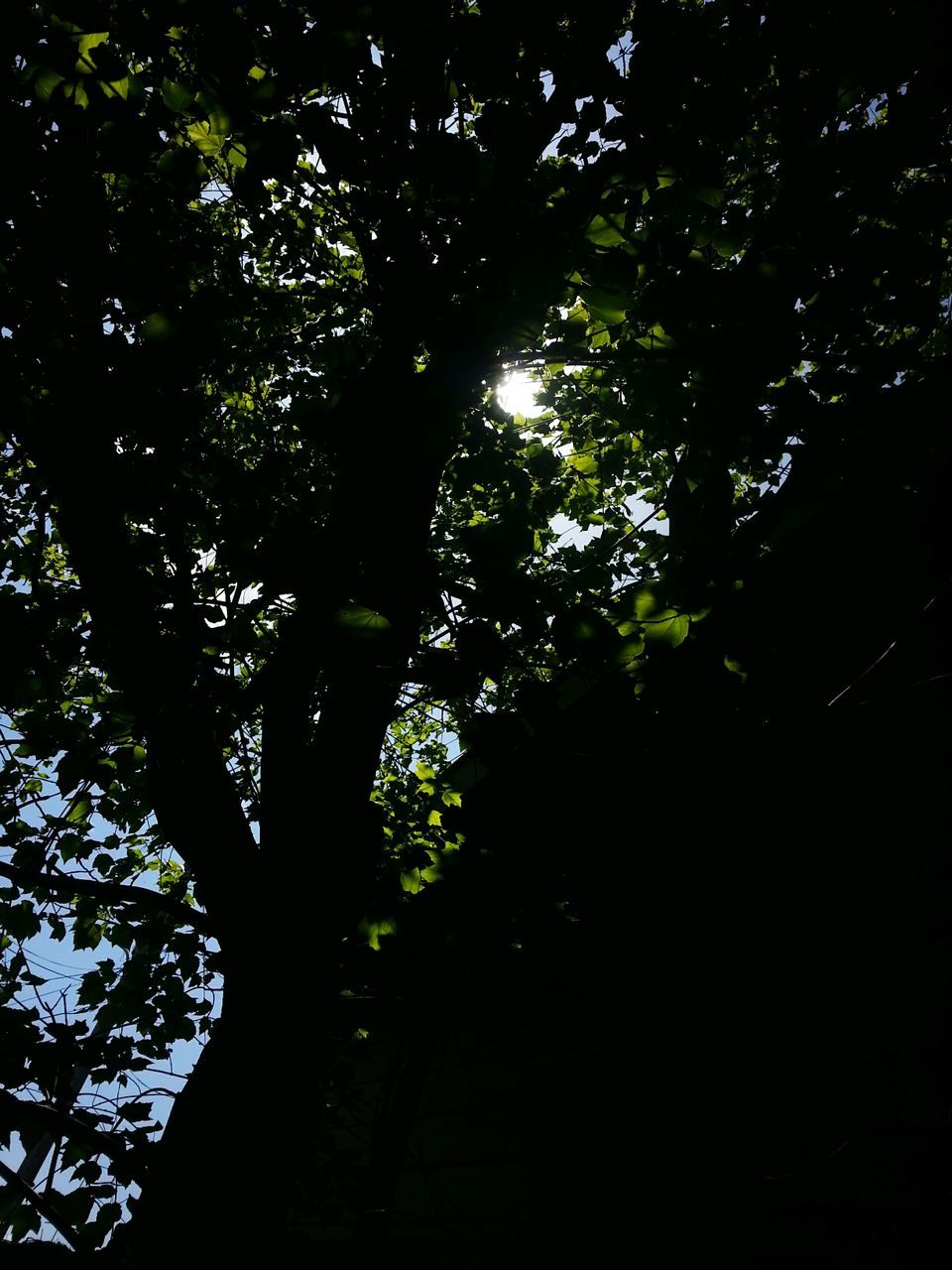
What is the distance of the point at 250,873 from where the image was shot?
294cm

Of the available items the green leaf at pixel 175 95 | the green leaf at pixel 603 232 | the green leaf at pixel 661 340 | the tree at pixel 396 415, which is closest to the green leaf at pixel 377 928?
the tree at pixel 396 415

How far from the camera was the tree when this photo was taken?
214 cm

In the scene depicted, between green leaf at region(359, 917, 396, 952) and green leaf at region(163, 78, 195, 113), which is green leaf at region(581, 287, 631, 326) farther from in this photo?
green leaf at region(359, 917, 396, 952)

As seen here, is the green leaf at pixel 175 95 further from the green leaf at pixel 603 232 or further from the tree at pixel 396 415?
the green leaf at pixel 603 232

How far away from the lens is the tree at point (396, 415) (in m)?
2.14

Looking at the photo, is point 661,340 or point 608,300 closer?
point 608,300

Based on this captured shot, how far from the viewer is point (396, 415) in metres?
2.18

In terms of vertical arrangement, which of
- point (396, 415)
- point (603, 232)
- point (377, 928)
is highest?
point (603, 232)

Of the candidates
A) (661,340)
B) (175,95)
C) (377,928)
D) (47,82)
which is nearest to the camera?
(47,82)

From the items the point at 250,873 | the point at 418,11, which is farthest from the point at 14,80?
the point at 250,873

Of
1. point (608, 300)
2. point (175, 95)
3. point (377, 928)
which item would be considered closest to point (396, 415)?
point (608, 300)

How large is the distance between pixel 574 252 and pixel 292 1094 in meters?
3.04

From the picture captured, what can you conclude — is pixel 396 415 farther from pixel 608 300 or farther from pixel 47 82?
pixel 47 82

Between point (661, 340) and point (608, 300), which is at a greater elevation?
point (661, 340)
